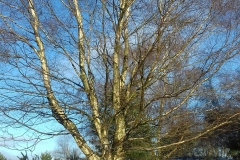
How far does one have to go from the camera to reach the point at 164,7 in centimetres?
524

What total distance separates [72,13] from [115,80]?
5.25 ft

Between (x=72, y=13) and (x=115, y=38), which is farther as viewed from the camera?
(x=72, y=13)

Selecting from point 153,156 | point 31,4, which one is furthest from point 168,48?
point 153,156

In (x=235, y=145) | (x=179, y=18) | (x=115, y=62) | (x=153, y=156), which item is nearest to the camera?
(x=179, y=18)

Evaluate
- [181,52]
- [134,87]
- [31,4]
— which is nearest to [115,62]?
[134,87]

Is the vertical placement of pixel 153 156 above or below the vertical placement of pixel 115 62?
below

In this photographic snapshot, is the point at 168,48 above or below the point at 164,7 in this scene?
below

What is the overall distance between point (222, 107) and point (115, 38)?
2652 millimetres

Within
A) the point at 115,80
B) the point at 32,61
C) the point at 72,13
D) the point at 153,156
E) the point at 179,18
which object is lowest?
the point at 153,156

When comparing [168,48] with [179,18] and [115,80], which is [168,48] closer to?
[179,18]

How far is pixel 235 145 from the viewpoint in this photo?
20750mm

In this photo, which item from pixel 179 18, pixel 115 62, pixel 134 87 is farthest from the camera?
pixel 134 87

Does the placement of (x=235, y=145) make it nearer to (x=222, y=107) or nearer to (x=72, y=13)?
(x=222, y=107)

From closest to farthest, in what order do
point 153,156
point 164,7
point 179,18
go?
point 164,7, point 179,18, point 153,156
